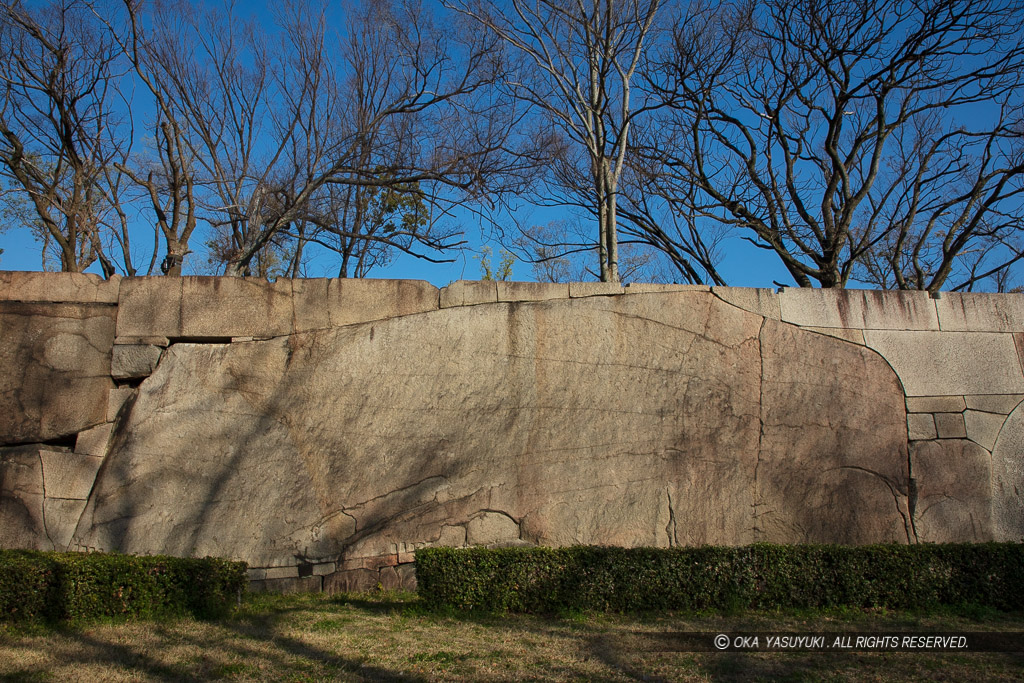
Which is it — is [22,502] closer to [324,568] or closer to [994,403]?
[324,568]

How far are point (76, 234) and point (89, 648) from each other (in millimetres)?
8489

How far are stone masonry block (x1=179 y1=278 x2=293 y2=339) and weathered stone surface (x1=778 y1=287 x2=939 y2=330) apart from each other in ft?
15.9

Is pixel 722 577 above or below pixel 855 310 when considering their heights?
below

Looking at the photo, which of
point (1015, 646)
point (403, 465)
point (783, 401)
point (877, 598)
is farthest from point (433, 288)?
point (1015, 646)

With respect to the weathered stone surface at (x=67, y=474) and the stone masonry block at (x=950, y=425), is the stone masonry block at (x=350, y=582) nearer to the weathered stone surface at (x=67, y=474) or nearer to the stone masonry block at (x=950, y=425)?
the weathered stone surface at (x=67, y=474)

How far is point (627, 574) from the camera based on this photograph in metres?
4.91

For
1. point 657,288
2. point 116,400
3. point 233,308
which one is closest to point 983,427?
point 657,288

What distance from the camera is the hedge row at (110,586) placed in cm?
418

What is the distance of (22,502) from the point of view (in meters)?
5.70

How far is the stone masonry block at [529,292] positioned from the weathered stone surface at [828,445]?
80.7 inches

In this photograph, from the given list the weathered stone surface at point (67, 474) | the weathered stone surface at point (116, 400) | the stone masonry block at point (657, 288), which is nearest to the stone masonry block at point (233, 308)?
the weathered stone surface at point (116, 400)

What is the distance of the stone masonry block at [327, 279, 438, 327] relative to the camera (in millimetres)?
6238

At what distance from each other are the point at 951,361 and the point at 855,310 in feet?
3.65

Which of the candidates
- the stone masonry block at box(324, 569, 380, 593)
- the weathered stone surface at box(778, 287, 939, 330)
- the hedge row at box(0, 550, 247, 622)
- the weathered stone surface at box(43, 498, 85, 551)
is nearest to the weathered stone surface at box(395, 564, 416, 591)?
the stone masonry block at box(324, 569, 380, 593)
